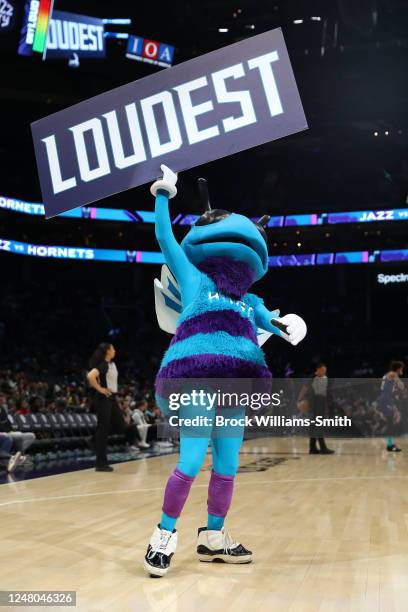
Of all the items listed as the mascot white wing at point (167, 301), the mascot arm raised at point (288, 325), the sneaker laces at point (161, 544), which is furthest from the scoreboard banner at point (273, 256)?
the sneaker laces at point (161, 544)

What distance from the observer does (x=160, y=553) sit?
9.95 feet

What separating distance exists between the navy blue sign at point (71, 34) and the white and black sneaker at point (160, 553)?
64.7 ft

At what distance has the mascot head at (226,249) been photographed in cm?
345

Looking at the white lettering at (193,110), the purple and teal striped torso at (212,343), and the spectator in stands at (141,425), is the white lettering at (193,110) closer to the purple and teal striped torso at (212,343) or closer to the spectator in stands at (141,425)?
the purple and teal striped torso at (212,343)

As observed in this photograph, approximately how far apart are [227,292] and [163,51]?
2052 cm

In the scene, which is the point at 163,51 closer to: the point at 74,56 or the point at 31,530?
the point at 74,56

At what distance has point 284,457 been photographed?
10961 mm

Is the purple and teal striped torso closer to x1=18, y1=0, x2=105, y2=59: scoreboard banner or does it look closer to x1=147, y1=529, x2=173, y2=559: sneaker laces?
x1=147, y1=529, x2=173, y2=559: sneaker laces

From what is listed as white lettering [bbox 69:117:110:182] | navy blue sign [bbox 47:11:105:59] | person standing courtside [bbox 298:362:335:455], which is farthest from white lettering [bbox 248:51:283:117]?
navy blue sign [bbox 47:11:105:59]

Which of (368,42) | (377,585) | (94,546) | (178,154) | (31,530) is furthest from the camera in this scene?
(368,42)

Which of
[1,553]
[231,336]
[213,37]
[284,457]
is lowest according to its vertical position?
[284,457]

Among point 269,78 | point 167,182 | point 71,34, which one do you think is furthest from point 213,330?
point 71,34

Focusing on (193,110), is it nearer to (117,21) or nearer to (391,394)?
(391,394)

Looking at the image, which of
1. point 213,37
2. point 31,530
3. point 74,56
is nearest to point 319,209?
point 213,37
